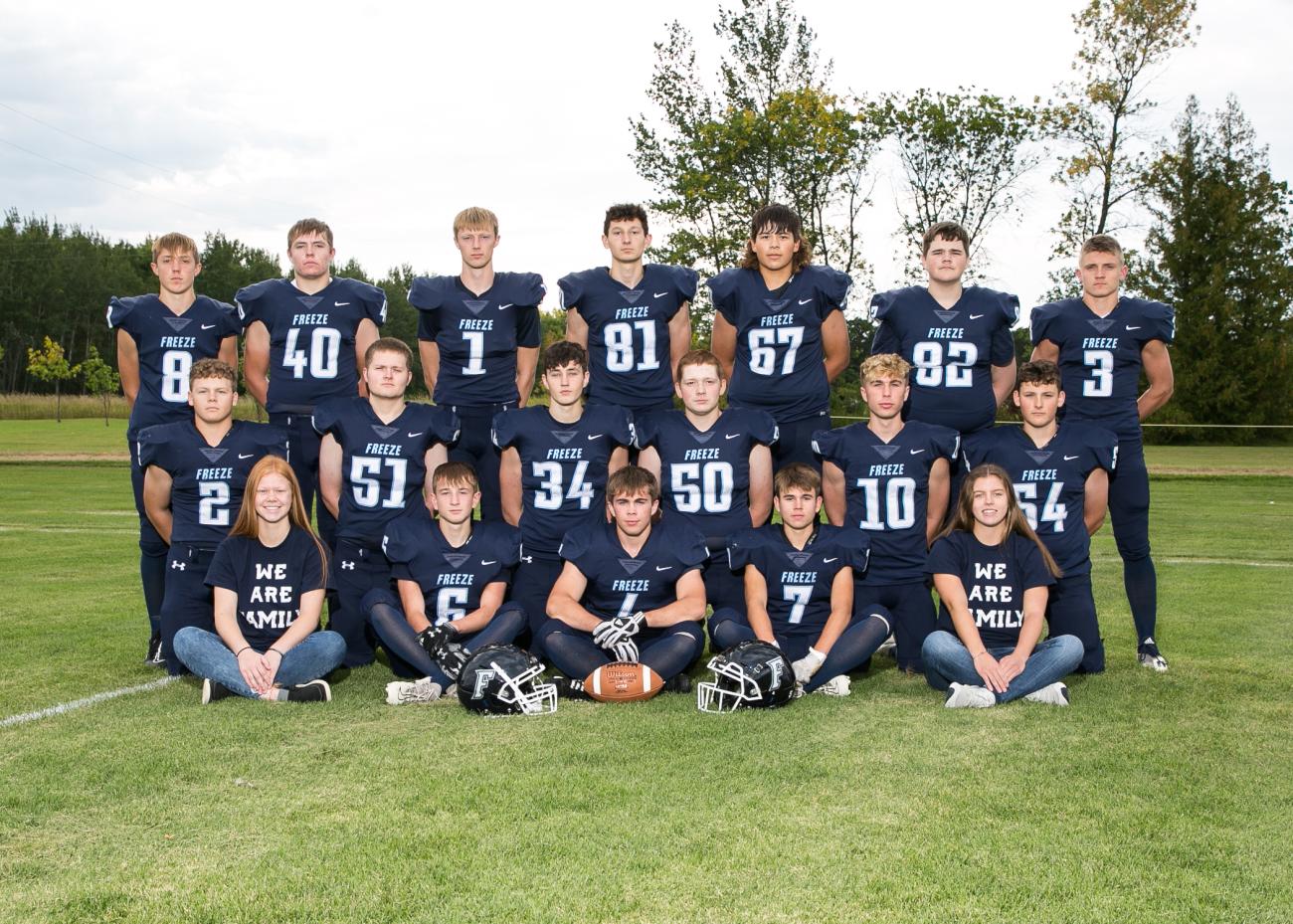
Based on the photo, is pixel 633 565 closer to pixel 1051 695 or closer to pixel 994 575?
pixel 994 575

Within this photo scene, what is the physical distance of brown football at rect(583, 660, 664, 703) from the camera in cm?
457

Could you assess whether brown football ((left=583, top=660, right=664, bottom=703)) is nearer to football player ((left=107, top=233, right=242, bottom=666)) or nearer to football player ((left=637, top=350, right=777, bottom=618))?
football player ((left=637, top=350, right=777, bottom=618))

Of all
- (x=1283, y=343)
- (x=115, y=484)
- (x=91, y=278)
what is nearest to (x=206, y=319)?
(x=115, y=484)

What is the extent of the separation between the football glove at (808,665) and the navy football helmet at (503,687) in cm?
101

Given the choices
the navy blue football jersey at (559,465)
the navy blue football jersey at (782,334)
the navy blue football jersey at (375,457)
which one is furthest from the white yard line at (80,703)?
the navy blue football jersey at (782,334)

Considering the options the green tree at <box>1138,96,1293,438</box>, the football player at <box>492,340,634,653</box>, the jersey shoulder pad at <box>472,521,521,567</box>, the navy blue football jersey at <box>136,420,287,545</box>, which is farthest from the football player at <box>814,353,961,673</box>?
the green tree at <box>1138,96,1293,438</box>

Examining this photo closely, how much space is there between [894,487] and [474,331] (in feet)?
7.01

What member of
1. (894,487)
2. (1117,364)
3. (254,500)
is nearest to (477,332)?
(254,500)

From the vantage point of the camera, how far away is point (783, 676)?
446 centimetres

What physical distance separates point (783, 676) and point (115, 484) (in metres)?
15.9

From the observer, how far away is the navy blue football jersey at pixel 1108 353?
5387 millimetres

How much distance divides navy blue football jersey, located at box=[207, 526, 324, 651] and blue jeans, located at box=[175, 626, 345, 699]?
6.9 inches

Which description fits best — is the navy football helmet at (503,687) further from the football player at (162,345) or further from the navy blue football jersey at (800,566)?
the football player at (162,345)

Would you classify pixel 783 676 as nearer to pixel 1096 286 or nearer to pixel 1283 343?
pixel 1096 286
